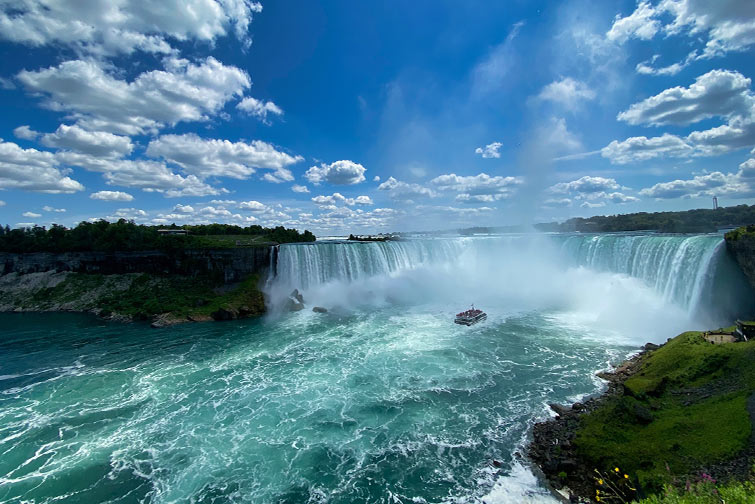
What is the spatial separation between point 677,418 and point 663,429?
818 millimetres

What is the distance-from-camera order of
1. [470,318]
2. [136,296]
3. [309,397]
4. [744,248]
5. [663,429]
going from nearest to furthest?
[663,429], [309,397], [744,248], [470,318], [136,296]

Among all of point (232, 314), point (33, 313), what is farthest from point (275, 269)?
point (33, 313)

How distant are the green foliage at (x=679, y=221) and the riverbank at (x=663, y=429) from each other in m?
45.4

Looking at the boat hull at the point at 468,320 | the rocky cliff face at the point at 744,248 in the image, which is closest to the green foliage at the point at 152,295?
the boat hull at the point at 468,320

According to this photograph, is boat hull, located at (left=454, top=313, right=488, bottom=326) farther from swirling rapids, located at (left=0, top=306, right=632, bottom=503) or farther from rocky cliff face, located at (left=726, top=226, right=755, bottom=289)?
rocky cliff face, located at (left=726, top=226, right=755, bottom=289)

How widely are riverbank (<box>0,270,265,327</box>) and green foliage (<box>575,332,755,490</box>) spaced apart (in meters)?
30.8

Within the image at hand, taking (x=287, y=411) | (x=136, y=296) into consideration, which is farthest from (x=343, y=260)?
(x=287, y=411)

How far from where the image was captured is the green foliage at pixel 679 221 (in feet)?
179

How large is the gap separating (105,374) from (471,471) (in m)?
22.1

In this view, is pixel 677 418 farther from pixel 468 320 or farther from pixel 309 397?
pixel 468 320

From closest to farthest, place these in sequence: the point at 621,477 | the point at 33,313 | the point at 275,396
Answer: the point at 621,477, the point at 275,396, the point at 33,313

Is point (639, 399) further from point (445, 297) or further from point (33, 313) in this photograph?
point (33, 313)

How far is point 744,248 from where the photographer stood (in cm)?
2108

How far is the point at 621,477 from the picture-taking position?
967cm
